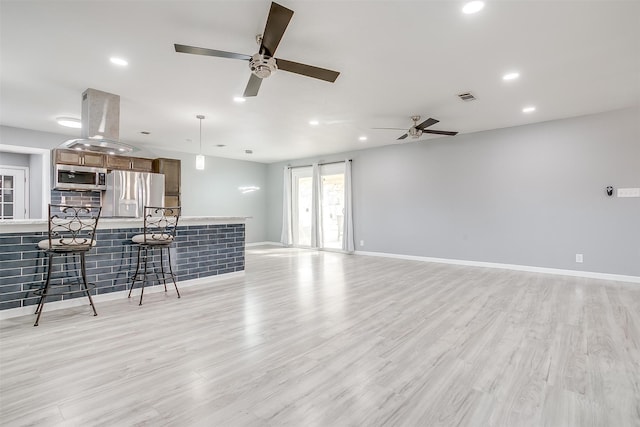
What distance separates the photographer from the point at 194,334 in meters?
2.64

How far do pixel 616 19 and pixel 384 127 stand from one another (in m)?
3.41

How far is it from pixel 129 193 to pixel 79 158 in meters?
1.07

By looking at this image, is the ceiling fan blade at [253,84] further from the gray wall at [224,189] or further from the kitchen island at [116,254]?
the gray wall at [224,189]

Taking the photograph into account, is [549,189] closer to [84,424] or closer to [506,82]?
[506,82]

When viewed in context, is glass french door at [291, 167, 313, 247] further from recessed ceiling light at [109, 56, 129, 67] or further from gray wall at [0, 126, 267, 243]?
recessed ceiling light at [109, 56, 129, 67]

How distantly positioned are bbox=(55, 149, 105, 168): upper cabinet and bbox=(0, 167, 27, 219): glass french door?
994 mm

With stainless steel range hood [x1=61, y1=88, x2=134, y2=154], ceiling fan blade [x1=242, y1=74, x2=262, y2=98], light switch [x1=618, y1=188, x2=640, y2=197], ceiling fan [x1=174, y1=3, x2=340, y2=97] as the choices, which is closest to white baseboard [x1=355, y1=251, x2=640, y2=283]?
light switch [x1=618, y1=188, x2=640, y2=197]

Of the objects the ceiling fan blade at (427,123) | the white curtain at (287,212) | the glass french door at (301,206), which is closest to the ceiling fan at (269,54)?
the ceiling fan blade at (427,123)

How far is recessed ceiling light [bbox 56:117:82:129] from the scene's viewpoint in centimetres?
497

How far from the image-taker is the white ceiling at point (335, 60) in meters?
2.38

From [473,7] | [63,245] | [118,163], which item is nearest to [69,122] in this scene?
[118,163]

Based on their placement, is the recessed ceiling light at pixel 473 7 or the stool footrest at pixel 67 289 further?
the stool footrest at pixel 67 289

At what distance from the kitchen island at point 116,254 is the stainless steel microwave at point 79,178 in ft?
10.2

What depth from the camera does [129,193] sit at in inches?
252
